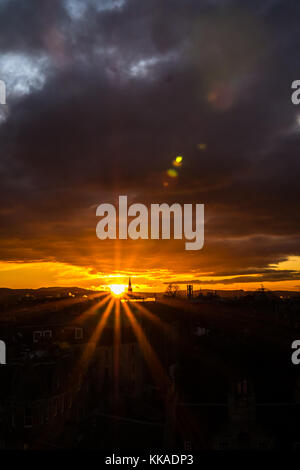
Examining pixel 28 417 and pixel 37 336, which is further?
pixel 37 336

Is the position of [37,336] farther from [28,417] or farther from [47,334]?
[28,417]

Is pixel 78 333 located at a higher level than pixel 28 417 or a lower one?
higher

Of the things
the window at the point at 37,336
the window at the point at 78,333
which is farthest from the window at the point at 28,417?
the window at the point at 37,336

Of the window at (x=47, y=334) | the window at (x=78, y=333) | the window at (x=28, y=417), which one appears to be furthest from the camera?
the window at (x=47, y=334)

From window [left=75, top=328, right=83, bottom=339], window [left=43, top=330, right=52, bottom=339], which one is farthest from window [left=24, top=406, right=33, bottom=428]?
window [left=43, top=330, right=52, bottom=339]

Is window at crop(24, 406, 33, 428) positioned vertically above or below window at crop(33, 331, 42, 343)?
below

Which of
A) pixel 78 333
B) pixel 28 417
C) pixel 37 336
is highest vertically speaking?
pixel 78 333

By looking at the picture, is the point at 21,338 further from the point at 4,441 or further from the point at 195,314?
the point at 195,314

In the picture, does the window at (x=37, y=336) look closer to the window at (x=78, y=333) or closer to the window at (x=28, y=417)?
the window at (x=78, y=333)

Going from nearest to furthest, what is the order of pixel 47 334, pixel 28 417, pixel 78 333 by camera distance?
pixel 28 417 → pixel 78 333 → pixel 47 334

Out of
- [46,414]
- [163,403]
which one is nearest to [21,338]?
[46,414]

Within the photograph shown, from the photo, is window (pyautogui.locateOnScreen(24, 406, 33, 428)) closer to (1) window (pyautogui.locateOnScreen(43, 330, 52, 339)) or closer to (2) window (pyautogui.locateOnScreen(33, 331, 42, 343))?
(2) window (pyautogui.locateOnScreen(33, 331, 42, 343))

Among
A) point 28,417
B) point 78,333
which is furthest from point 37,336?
point 28,417
